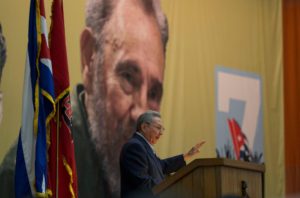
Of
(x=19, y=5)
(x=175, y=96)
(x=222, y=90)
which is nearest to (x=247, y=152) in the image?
(x=222, y=90)

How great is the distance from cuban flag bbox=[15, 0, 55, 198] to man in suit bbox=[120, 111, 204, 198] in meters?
0.78

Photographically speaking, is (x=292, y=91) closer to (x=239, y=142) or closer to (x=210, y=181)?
(x=239, y=142)

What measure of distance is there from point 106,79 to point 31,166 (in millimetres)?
2255

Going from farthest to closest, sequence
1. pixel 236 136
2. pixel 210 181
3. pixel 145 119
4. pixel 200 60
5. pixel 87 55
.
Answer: pixel 236 136 → pixel 200 60 → pixel 87 55 → pixel 145 119 → pixel 210 181

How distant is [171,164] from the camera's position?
270 inches

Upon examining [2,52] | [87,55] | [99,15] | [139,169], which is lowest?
[139,169]

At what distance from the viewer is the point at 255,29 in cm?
973

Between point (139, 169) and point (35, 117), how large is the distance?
1.03m

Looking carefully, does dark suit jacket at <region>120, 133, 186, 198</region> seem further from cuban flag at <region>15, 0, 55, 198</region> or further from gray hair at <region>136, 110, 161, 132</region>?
cuban flag at <region>15, 0, 55, 198</region>

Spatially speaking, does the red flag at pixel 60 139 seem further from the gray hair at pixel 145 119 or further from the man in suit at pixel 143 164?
the gray hair at pixel 145 119

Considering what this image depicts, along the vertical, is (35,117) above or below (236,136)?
above

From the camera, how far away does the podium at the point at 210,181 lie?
4.74 m

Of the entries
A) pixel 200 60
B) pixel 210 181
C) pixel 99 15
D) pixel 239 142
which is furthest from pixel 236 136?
pixel 210 181

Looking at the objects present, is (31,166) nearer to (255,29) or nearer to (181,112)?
(181,112)
